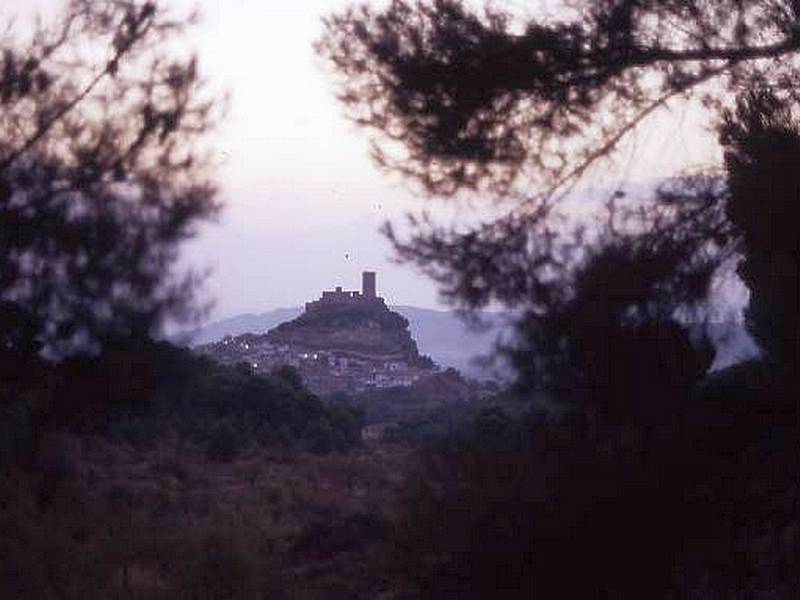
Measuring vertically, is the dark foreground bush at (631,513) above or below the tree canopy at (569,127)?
below

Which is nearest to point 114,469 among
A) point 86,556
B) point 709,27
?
point 86,556

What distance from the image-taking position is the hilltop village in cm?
4672

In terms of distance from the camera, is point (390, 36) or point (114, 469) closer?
point (390, 36)

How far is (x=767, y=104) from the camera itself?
28.6ft

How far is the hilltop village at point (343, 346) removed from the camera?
153ft

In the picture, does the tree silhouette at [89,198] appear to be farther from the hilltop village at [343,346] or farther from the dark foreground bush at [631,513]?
the hilltop village at [343,346]

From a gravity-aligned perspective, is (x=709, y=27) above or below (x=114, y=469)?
above

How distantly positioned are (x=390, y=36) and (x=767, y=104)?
7.60 feet

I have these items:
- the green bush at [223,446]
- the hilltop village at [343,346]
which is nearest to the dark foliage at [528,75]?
the green bush at [223,446]

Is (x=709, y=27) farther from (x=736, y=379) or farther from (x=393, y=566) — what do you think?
(x=393, y=566)

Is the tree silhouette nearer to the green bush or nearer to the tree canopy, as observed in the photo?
the tree canopy

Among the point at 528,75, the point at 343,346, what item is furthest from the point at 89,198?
the point at 343,346

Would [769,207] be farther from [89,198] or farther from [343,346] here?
[343,346]

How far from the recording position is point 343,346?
5012cm
